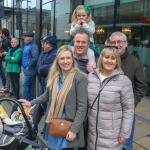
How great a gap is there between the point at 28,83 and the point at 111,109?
3783 millimetres

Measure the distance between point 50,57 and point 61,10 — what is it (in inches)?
201

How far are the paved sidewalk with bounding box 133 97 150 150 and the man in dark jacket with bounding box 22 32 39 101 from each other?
2.56 metres

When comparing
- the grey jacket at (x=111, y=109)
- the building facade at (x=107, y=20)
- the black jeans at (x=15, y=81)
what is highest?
the building facade at (x=107, y=20)

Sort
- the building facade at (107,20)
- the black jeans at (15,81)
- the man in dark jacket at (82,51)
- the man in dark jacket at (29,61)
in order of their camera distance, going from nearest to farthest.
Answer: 1. the man in dark jacket at (82,51)
2. the man in dark jacket at (29,61)
3. the black jeans at (15,81)
4. the building facade at (107,20)

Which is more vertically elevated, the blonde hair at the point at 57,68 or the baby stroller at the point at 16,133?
the blonde hair at the point at 57,68

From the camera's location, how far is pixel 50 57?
13.9 ft

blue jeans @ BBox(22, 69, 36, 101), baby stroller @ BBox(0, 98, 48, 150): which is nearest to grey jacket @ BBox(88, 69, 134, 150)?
baby stroller @ BBox(0, 98, 48, 150)

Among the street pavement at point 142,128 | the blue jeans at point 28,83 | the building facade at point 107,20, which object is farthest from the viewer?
the building facade at point 107,20

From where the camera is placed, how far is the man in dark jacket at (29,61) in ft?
17.8

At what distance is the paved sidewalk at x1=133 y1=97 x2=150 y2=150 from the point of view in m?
3.65

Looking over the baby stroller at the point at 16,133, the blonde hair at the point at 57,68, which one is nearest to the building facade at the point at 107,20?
the blonde hair at the point at 57,68

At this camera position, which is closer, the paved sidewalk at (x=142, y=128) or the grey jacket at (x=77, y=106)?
the grey jacket at (x=77, y=106)

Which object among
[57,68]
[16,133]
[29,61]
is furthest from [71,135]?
[29,61]

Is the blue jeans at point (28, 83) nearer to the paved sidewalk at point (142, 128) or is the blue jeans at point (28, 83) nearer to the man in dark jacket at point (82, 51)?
the paved sidewalk at point (142, 128)
